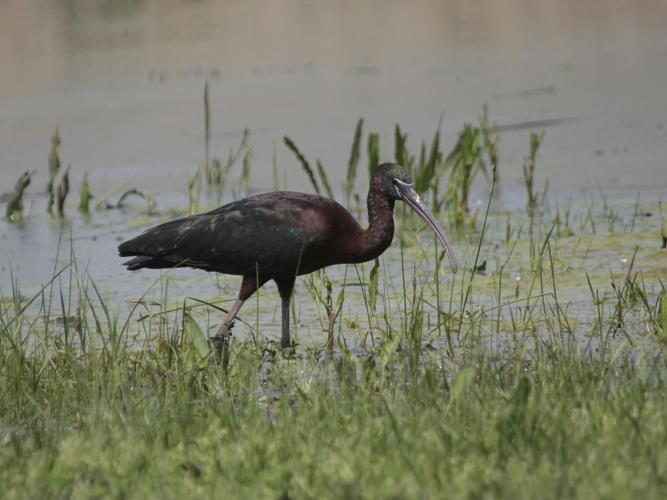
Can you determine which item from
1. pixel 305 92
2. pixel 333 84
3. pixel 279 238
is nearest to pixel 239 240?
pixel 279 238

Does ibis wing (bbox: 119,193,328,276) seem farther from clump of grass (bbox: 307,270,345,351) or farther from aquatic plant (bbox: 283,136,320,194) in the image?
aquatic plant (bbox: 283,136,320,194)

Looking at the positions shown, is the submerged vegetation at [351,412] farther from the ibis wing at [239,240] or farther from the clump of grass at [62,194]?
the clump of grass at [62,194]

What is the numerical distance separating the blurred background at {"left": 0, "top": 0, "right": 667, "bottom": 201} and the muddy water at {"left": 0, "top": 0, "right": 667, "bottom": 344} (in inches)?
1.2

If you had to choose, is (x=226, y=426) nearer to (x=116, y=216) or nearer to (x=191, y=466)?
(x=191, y=466)

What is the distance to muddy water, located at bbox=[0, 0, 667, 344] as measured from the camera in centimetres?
910

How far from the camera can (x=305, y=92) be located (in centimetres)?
1295

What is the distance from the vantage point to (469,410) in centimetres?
385

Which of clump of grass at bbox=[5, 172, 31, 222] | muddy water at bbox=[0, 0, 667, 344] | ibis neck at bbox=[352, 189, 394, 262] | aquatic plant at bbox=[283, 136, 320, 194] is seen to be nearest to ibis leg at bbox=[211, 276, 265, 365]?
ibis neck at bbox=[352, 189, 394, 262]

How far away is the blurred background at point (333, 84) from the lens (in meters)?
10.3

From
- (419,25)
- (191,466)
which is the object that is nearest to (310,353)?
(191,466)

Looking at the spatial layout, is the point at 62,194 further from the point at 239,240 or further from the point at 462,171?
the point at 239,240

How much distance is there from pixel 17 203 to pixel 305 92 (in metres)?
4.75

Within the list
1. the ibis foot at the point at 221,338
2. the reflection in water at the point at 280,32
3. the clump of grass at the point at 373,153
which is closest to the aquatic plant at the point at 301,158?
the clump of grass at the point at 373,153

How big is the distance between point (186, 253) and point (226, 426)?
2018mm
